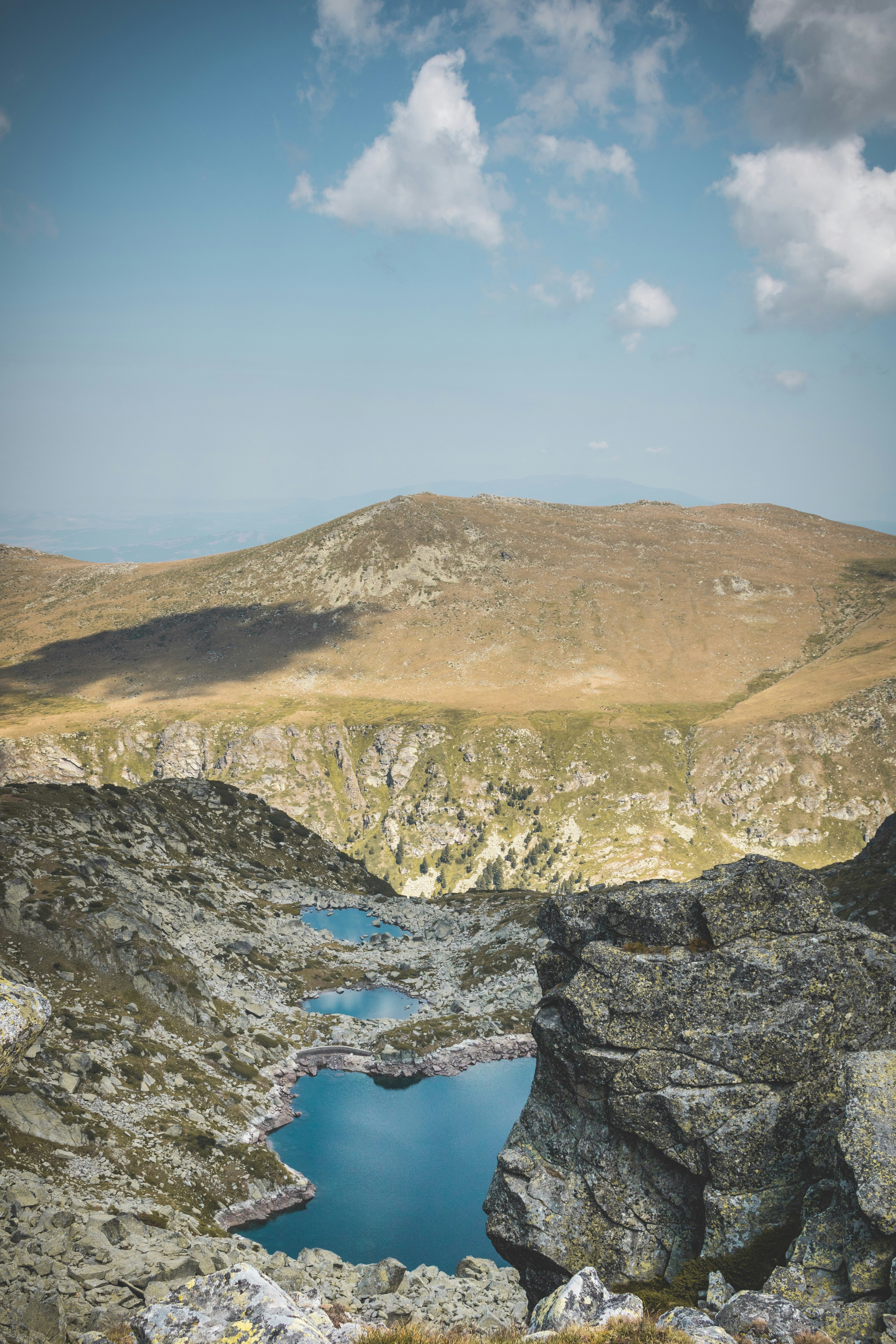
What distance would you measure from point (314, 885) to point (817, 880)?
375 ft

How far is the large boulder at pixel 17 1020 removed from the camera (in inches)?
636

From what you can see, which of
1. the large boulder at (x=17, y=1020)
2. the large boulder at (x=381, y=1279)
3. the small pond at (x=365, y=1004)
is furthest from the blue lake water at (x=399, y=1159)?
the large boulder at (x=17, y=1020)

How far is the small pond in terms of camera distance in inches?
3740

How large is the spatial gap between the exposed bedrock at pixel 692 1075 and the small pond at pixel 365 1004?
66.7 meters

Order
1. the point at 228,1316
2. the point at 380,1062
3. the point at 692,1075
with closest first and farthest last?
the point at 228,1316 → the point at 692,1075 → the point at 380,1062

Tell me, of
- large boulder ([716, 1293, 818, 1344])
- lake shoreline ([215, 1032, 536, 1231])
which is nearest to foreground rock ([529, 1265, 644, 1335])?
large boulder ([716, 1293, 818, 1344])

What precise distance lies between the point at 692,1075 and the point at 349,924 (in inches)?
4196

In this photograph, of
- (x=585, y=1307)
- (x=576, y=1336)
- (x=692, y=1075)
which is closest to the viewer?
(x=576, y=1336)

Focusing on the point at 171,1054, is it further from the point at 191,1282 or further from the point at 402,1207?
the point at 191,1282

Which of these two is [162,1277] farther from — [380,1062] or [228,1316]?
[380,1062]

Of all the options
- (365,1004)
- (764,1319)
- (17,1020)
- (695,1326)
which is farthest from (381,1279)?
(365,1004)

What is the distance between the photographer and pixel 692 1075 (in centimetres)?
2844

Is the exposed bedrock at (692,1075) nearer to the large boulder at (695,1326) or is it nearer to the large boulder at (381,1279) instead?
the large boulder at (695,1326)

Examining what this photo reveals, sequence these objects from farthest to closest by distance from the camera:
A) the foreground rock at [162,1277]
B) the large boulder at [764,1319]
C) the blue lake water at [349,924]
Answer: the blue lake water at [349,924] < the foreground rock at [162,1277] < the large boulder at [764,1319]
